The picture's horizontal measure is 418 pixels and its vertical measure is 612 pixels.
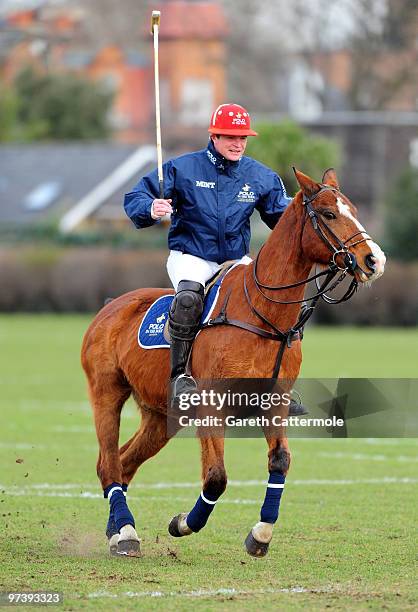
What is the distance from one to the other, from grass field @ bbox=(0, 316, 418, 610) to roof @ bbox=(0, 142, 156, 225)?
34.0m

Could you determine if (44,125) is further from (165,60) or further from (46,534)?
(46,534)

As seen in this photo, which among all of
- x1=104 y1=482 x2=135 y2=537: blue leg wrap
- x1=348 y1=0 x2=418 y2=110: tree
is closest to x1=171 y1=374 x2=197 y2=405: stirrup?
x1=104 y1=482 x2=135 y2=537: blue leg wrap

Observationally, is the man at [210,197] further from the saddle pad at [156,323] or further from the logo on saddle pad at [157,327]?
the logo on saddle pad at [157,327]

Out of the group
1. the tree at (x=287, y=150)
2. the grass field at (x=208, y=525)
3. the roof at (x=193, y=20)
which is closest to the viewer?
the grass field at (x=208, y=525)

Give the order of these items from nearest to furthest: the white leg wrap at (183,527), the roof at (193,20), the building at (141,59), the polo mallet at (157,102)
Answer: the white leg wrap at (183,527) < the polo mallet at (157,102) < the building at (141,59) < the roof at (193,20)

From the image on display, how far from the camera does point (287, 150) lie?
3766 centimetres

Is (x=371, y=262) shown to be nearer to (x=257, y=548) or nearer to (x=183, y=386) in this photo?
(x=183, y=386)

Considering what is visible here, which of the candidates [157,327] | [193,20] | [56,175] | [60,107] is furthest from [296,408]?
[193,20]

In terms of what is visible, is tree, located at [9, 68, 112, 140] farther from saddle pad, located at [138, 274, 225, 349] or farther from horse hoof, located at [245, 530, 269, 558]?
horse hoof, located at [245, 530, 269, 558]

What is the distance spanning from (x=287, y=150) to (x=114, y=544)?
2962 cm

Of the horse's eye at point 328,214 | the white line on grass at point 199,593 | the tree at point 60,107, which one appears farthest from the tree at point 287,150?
the white line on grass at point 199,593

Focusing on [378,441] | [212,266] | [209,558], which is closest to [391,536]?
[209,558]

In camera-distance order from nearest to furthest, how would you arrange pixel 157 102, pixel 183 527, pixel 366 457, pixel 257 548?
1. pixel 257 548
2. pixel 183 527
3. pixel 157 102
4. pixel 366 457

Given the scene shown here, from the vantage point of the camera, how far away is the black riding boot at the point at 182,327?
865cm
